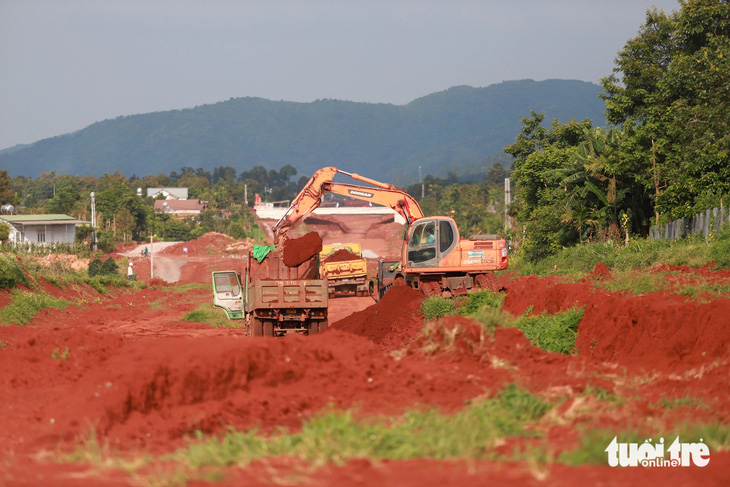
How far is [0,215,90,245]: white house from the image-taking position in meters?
73.9

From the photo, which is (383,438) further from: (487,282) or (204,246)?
(204,246)

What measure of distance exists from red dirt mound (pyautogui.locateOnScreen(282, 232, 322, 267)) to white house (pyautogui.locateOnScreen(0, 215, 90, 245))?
5687 cm

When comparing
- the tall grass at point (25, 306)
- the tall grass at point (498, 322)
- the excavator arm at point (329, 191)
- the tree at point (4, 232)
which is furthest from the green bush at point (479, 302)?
the tree at point (4, 232)

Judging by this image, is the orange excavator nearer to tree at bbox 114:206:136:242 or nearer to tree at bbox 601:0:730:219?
tree at bbox 601:0:730:219

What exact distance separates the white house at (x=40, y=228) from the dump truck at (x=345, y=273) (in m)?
45.2

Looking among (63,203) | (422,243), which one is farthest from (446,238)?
(63,203)

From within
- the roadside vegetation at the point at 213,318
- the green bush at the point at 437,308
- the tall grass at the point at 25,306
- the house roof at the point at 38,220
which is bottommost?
the roadside vegetation at the point at 213,318

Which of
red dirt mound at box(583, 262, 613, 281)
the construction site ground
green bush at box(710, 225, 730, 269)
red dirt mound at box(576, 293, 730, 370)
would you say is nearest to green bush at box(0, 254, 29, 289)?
the construction site ground

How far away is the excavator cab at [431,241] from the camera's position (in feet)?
80.4

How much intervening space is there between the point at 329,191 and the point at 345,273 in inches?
343

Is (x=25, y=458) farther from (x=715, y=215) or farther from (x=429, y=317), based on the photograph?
(x=715, y=215)

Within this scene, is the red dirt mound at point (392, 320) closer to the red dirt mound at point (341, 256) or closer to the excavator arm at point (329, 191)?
the excavator arm at point (329, 191)

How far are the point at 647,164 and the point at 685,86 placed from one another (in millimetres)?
3411

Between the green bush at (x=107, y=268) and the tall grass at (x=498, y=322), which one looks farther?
the green bush at (x=107, y=268)
